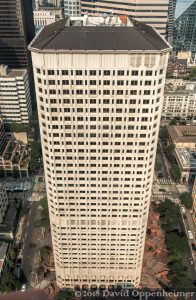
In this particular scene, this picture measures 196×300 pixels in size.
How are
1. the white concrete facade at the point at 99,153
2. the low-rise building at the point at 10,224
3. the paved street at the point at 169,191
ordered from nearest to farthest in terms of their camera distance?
the white concrete facade at the point at 99,153 → the low-rise building at the point at 10,224 → the paved street at the point at 169,191

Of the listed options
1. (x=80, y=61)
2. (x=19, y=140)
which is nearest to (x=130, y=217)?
(x=80, y=61)

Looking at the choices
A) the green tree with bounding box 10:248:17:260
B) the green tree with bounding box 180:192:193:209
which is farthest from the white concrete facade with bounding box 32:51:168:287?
the green tree with bounding box 180:192:193:209

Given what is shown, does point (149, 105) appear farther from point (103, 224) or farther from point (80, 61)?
point (103, 224)

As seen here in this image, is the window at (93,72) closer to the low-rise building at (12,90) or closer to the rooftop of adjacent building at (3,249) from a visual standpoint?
the rooftop of adjacent building at (3,249)

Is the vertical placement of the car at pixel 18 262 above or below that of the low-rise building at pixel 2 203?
below

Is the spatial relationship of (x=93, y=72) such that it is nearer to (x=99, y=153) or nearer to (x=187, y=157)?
(x=99, y=153)

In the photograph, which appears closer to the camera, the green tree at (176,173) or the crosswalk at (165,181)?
the green tree at (176,173)

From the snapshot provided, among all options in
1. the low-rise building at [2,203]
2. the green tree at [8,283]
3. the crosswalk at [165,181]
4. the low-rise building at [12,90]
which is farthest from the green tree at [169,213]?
the low-rise building at [12,90]

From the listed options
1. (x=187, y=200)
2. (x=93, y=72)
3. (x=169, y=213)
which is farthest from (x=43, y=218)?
(x=93, y=72)
